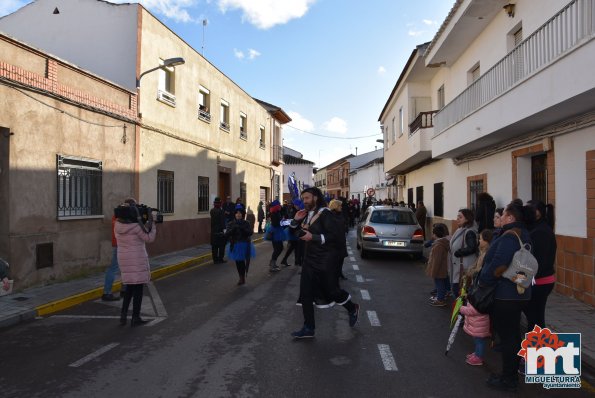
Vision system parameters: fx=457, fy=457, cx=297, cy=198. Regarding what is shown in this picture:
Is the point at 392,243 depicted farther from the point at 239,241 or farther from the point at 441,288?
the point at 239,241

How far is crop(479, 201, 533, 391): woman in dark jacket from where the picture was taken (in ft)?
13.0

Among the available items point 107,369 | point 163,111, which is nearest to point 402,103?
point 163,111

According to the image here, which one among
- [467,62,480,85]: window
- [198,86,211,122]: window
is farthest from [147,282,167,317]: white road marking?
[467,62,480,85]: window

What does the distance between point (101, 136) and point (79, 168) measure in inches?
41.7

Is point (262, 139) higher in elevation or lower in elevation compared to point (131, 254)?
higher

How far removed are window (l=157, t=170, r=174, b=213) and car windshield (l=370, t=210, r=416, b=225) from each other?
6.09m

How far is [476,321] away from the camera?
4.50m

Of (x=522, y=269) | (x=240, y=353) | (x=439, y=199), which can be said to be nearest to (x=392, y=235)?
(x=439, y=199)

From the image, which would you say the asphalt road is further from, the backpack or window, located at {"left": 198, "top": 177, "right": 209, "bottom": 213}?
window, located at {"left": 198, "top": 177, "right": 209, "bottom": 213}

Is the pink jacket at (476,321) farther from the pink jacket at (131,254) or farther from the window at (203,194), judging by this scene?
the window at (203,194)

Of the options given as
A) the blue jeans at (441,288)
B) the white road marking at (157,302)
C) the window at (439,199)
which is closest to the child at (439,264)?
the blue jeans at (441,288)

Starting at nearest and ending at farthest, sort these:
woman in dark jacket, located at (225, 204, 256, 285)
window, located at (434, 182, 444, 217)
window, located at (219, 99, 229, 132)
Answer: woman in dark jacket, located at (225, 204, 256, 285), window, located at (434, 182, 444, 217), window, located at (219, 99, 229, 132)

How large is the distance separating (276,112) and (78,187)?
1858 cm

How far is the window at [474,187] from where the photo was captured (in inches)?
500
